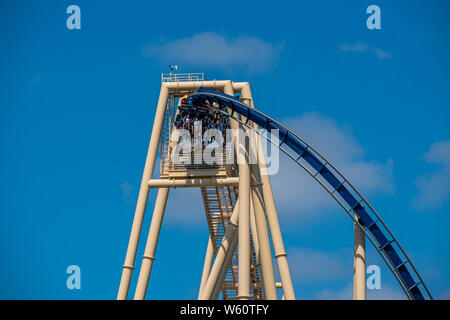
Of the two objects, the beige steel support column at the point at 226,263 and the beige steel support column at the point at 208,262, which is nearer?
the beige steel support column at the point at 226,263

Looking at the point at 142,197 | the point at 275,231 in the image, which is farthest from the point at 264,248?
the point at 142,197

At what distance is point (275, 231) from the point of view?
1353 inches

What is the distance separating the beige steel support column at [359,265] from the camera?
33.4 m

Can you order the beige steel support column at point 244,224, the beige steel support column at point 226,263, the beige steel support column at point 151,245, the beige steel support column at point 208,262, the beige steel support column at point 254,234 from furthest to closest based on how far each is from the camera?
the beige steel support column at point 208,262 < the beige steel support column at point 254,234 < the beige steel support column at point 226,263 < the beige steel support column at point 151,245 < the beige steel support column at point 244,224

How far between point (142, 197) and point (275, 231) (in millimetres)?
5949

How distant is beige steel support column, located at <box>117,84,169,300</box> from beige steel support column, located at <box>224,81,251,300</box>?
3.80m

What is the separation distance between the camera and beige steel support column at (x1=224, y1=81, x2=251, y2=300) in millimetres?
32562

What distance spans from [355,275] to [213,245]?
11583mm

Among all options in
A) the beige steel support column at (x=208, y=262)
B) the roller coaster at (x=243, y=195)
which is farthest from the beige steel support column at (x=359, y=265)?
the beige steel support column at (x=208, y=262)

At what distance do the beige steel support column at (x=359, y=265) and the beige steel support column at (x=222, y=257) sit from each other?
210 inches

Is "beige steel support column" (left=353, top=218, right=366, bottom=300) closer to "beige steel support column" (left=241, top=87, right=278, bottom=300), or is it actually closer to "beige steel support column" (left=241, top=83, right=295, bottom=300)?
"beige steel support column" (left=241, top=83, right=295, bottom=300)

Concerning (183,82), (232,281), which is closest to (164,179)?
(183,82)

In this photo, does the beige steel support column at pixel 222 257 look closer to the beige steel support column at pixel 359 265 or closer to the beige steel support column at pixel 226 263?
the beige steel support column at pixel 226 263
